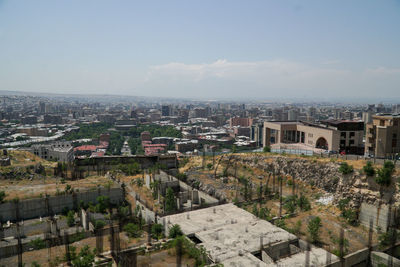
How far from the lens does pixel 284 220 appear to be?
28.8 feet

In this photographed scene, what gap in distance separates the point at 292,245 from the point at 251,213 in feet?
6.57

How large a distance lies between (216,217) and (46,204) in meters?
6.02

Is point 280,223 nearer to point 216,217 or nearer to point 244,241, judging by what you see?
point 244,241

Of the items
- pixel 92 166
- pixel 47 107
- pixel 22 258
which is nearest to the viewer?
pixel 22 258

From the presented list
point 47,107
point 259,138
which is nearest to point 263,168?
point 259,138

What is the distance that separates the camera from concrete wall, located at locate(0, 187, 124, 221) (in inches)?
398

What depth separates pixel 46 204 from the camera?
1053cm

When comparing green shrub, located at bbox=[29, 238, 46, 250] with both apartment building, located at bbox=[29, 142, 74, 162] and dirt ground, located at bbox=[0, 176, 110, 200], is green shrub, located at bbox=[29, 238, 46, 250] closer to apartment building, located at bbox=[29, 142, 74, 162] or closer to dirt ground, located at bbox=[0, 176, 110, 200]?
dirt ground, located at bbox=[0, 176, 110, 200]

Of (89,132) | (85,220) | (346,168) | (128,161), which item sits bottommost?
(89,132)

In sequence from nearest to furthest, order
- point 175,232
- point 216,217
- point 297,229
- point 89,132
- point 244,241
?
point 244,241
point 175,232
point 297,229
point 216,217
point 89,132

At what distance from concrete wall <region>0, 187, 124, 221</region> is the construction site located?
3 centimetres

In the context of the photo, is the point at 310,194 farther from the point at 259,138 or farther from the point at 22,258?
the point at 259,138

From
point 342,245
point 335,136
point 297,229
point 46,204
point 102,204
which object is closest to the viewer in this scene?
point 342,245

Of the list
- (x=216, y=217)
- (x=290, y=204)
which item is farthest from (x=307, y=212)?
(x=216, y=217)
